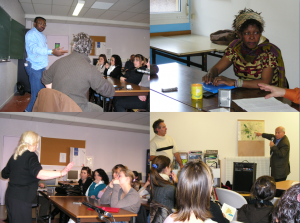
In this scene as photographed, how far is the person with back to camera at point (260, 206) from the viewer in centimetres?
178

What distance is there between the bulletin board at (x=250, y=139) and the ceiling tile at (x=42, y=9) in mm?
5400

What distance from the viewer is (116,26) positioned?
8953 mm

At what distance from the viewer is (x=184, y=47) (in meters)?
3.42

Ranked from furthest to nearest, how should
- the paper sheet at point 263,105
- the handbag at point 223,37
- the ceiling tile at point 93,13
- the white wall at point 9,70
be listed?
1. the ceiling tile at point 93,13
2. the white wall at point 9,70
3. the handbag at point 223,37
4. the paper sheet at point 263,105

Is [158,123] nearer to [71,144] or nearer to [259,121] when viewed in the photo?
[259,121]

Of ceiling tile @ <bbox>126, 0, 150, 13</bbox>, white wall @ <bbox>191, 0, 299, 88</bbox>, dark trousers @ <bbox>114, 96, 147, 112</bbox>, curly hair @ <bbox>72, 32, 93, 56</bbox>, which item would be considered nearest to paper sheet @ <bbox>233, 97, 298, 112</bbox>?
curly hair @ <bbox>72, 32, 93, 56</bbox>

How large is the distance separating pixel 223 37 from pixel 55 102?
101 inches

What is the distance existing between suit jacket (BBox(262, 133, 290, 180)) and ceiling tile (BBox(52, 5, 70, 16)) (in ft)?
18.8

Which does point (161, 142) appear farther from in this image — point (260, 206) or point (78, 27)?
point (78, 27)

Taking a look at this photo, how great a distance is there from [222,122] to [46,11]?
5.57 metres

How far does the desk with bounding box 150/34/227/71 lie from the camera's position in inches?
128

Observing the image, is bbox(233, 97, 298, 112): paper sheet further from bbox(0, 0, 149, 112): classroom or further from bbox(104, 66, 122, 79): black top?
bbox(104, 66, 122, 79): black top

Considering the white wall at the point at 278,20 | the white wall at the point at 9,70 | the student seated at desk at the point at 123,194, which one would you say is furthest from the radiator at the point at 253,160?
the white wall at the point at 9,70

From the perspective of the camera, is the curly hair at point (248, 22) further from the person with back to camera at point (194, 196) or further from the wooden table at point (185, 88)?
the person with back to camera at point (194, 196)
